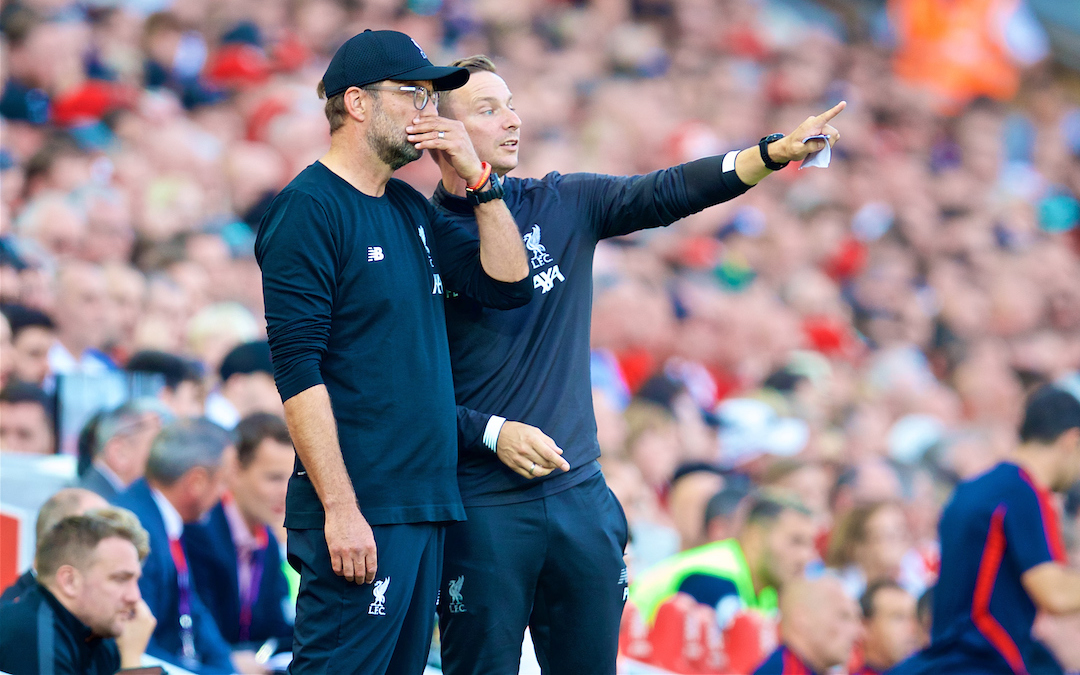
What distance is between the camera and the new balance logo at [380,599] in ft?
8.64

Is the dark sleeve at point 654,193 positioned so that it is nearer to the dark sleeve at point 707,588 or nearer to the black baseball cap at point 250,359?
the dark sleeve at point 707,588

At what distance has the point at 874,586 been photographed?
5.20 m

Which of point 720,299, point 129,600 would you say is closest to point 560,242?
point 129,600

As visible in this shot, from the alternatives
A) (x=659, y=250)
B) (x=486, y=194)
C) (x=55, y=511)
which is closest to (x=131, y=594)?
(x=55, y=511)

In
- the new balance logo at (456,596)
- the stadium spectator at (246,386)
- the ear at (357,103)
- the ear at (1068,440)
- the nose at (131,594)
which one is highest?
the ear at (357,103)

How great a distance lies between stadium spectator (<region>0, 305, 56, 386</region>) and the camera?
5.24m

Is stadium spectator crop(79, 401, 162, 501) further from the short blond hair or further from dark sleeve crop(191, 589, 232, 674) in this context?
the short blond hair

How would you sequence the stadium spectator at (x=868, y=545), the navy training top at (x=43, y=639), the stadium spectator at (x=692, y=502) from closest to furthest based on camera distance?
the navy training top at (x=43, y=639) < the stadium spectator at (x=868, y=545) < the stadium spectator at (x=692, y=502)

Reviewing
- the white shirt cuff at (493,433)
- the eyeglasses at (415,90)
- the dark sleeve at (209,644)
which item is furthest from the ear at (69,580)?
the eyeglasses at (415,90)

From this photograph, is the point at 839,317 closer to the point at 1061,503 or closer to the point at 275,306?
the point at 1061,503

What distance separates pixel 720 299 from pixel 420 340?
20.7 feet

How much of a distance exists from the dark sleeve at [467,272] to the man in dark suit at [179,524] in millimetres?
1834

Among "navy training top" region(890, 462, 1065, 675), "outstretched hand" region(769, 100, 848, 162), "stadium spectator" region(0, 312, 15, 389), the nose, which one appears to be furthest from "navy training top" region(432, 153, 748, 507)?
"stadium spectator" region(0, 312, 15, 389)

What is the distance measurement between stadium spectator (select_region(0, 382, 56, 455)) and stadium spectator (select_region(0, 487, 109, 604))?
102 cm
